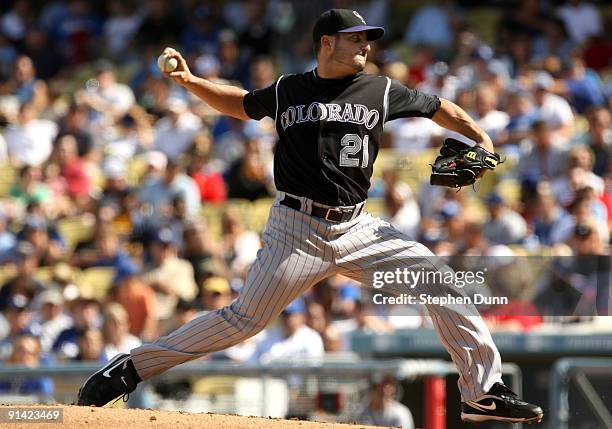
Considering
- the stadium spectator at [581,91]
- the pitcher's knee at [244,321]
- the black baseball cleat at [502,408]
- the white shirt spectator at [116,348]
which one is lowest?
the white shirt spectator at [116,348]

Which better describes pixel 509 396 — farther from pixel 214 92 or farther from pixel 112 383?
pixel 214 92

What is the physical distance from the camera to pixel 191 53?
14.9m

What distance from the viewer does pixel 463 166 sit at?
573 centimetres

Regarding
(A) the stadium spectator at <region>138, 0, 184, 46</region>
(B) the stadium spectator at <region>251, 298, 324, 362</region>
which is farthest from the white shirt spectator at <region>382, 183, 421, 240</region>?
(A) the stadium spectator at <region>138, 0, 184, 46</region>

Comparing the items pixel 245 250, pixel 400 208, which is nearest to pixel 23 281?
pixel 245 250

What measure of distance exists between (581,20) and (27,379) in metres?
7.91

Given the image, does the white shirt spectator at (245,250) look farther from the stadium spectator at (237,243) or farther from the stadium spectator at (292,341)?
the stadium spectator at (292,341)

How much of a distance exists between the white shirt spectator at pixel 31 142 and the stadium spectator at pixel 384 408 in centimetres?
663

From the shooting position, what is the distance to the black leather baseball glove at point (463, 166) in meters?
5.73

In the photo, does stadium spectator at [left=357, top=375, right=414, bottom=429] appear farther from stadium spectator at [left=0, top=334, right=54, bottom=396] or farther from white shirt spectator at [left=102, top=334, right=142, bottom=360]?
white shirt spectator at [left=102, top=334, right=142, bottom=360]

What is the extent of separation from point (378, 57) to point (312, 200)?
8.32m

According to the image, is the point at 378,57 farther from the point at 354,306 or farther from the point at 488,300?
the point at 488,300

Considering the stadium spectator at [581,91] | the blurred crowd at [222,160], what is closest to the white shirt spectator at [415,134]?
the blurred crowd at [222,160]

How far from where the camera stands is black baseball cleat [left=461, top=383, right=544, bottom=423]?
5531 millimetres
